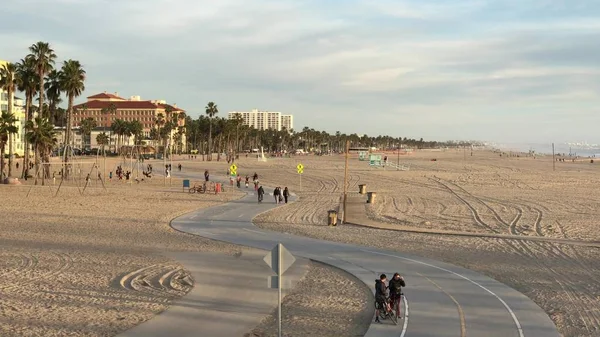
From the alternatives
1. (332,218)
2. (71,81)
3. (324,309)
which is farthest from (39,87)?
(324,309)

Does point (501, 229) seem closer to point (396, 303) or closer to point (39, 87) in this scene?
point (396, 303)

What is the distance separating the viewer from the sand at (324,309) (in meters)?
11.9

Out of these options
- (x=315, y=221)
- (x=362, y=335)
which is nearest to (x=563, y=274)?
(x=362, y=335)

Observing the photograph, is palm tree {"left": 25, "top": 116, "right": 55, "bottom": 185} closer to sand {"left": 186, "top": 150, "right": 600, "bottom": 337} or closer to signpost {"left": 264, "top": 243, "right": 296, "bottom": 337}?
sand {"left": 186, "top": 150, "right": 600, "bottom": 337}

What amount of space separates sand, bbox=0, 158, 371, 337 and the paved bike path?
103 cm

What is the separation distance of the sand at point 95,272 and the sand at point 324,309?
4 centimetres

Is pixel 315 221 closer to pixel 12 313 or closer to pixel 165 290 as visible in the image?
pixel 165 290

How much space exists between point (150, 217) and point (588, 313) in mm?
22523

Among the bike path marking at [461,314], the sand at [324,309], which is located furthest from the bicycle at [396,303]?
the bike path marking at [461,314]

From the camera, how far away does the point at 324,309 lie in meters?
13.6

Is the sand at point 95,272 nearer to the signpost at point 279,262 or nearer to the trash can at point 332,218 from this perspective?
the signpost at point 279,262

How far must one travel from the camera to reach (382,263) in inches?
728

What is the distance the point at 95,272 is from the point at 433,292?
9.74 meters

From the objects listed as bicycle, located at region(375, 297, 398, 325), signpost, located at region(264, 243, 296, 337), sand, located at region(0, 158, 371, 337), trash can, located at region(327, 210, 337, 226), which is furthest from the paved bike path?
trash can, located at region(327, 210, 337, 226)
